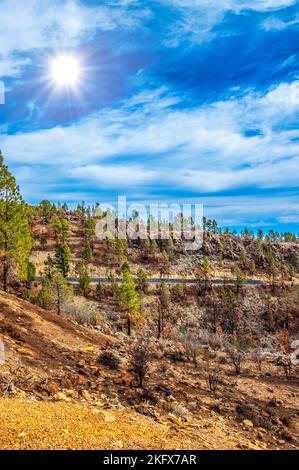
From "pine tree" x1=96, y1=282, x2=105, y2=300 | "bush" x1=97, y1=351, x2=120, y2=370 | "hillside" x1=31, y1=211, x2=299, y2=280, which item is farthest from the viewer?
"hillside" x1=31, y1=211, x2=299, y2=280

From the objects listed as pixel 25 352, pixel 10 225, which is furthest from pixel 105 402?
pixel 10 225

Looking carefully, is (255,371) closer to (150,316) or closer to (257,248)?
(150,316)

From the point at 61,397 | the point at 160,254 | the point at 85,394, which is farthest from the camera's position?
the point at 160,254

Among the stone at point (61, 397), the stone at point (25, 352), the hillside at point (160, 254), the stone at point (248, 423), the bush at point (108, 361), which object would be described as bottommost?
the stone at point (248, 423)

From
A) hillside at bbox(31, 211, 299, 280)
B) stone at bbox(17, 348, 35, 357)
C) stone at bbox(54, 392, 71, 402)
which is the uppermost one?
hillside at bbox(31, 211, 299, 280)

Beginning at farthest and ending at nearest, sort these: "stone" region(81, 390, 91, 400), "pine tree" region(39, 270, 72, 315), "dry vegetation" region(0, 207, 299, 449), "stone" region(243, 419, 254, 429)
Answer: "pine tree" region(39, 270, 72, 315)
"stone" region(243, 419, 254, 429)
"stone" region(81, 390, 91, 400)
"dry vegetation" region(0, 207, 299, 449)

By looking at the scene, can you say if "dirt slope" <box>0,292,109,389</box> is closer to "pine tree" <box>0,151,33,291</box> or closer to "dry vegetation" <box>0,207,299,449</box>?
"dry vegetation" <box>0,207,299,449</box>

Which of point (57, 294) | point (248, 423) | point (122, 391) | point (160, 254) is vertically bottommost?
point (248, 423)

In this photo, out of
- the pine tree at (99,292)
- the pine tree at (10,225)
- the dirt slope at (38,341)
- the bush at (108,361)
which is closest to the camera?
the dirt slope at (38,341)

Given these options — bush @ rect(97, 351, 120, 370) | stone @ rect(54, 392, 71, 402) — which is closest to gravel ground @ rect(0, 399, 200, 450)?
stone @ rect(54, 392, 71, 402)

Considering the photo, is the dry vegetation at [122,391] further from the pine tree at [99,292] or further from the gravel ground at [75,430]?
the pine tree at [99,292]

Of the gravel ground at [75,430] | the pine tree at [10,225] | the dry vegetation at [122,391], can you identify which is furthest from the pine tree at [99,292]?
the gravel ground at [75,430]

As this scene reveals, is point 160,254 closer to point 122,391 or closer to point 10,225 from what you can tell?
point 10,225

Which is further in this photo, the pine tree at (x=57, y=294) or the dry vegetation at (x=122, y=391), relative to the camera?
the pine tree at (x=57, y=294)
